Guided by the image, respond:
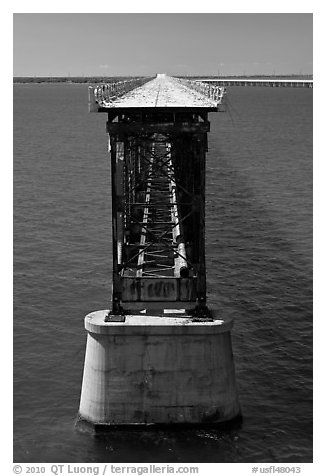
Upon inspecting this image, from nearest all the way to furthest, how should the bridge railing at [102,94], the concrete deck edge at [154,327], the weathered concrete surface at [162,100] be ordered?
1. the concrete deck edge at [154,327]
2. the bridge railing at [102,94]
3. the weathered concrete surface at [162,100]

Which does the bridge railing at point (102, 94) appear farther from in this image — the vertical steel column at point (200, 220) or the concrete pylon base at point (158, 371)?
the concrete pylon base at point (158, 371)

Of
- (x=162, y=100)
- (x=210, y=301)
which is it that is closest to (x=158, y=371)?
(x=210, y=301)

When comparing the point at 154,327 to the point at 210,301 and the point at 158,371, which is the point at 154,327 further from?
the point at 210,301

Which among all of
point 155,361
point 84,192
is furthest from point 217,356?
point 84,192

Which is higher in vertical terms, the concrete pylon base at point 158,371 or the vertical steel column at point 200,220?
the vertical steel column at point 200,220

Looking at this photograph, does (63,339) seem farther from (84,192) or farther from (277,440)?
(84,192)

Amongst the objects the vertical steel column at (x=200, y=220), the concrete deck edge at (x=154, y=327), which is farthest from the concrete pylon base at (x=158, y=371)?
the vertical steel column at (x=200, y=220)

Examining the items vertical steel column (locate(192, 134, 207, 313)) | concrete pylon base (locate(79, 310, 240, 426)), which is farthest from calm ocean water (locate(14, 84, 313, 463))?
vertical steel column (locate(192, 134, 207, 313))
